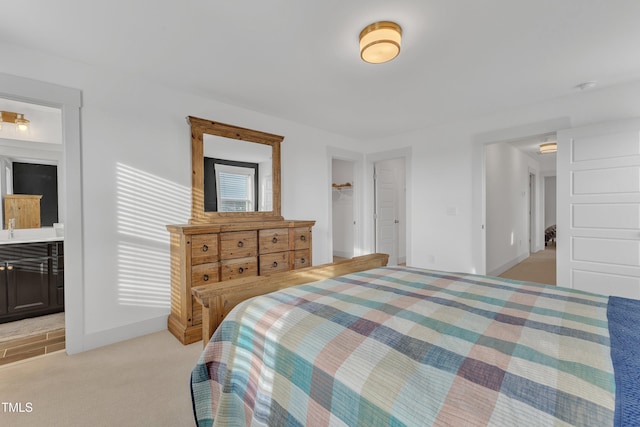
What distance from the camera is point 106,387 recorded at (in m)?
1.89

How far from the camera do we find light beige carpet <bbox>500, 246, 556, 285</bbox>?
4566 millimetres

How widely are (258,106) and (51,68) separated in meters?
1.80

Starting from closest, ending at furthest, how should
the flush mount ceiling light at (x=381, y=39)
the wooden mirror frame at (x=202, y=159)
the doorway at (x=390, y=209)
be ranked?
the flush mount ceiling light at (x=381, y=39), the wooden mirror frame at (x=202, y=159), the doorway at (x=390, y=209)

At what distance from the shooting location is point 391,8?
1.72m

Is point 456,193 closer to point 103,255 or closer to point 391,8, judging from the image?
point 391,8

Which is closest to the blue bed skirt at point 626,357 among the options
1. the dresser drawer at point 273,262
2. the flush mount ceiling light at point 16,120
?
the dresser drawer at point 273,262

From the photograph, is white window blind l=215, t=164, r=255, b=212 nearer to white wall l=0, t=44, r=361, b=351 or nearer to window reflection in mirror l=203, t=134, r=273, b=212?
window reflection in mirror l=203, t=134, r=273, b=212

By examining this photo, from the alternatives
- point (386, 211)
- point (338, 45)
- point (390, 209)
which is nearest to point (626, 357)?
point (338, 45)

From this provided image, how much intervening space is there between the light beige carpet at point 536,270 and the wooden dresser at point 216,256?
3895mm

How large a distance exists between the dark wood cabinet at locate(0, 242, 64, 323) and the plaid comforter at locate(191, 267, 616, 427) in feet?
9.70

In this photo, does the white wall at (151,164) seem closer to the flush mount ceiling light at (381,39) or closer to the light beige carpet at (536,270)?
the light beige carpet at (536,270)

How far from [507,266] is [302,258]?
4184 mm

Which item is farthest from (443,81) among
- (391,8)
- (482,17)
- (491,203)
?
(491,203)

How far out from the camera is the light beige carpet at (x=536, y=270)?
180 inches
